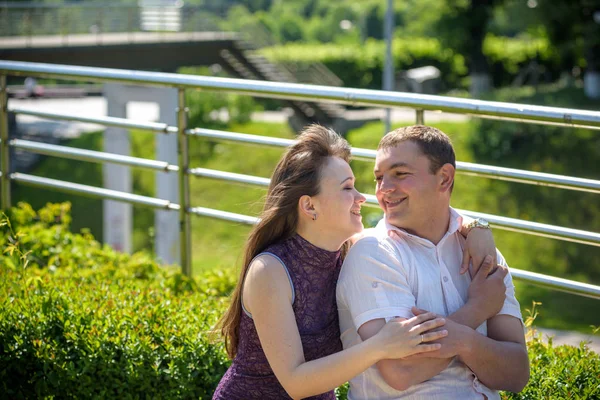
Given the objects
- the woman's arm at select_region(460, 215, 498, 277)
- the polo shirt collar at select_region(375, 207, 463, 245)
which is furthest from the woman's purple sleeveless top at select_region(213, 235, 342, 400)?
the woman's arm at select_region(460, 215, 498, 277)

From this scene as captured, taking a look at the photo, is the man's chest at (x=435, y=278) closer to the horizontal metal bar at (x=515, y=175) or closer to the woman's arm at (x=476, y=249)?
the woman's arm at (x=476, y=249)

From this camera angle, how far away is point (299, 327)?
106 inches

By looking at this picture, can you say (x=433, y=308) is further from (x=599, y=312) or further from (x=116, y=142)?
(x=599, y=312)

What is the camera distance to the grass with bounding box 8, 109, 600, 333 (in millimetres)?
15705

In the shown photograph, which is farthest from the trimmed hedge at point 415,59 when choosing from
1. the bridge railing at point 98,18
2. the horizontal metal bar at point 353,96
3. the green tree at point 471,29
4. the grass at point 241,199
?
the horizontal metal bar at point 353,96

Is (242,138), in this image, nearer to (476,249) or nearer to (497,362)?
(476,249)

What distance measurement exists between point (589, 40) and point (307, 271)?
24160mm

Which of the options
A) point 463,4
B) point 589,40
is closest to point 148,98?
point 589,40

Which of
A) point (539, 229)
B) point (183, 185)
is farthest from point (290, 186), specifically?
point (183, 185)

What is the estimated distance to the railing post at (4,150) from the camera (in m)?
5.42

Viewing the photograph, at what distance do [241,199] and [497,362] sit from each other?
20050 mm

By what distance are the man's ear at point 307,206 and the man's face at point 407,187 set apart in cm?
24

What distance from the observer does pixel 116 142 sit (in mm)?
12469

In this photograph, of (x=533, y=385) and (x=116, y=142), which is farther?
(x=116, y=142)
